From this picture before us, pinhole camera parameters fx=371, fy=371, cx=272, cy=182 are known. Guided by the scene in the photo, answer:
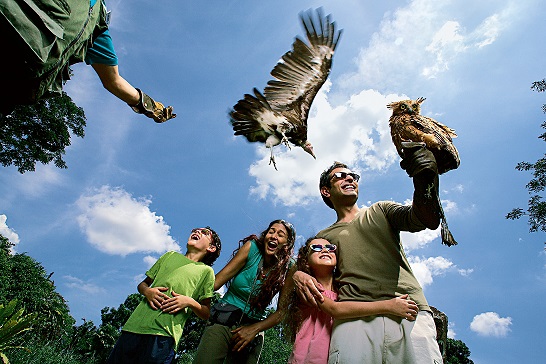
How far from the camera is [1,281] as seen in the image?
630 inches

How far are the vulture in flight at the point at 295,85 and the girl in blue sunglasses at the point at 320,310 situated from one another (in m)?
3.91

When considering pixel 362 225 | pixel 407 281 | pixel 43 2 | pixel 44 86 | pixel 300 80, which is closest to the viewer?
pixel 43 2

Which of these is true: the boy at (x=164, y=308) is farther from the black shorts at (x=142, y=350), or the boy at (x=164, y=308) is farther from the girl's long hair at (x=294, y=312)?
the girl's long hair at (x=294, y=312)

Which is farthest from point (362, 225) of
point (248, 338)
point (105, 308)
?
point (105, 308)

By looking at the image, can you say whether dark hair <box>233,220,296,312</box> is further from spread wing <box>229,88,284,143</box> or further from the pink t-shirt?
spread wing <box>229,88,284,143</box>

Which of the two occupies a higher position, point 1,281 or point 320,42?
point 320,42

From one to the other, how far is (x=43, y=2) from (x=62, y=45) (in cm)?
14

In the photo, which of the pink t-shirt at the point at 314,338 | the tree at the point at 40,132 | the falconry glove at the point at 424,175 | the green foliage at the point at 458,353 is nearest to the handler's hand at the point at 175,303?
the pink t-shirt at the point at 314,338

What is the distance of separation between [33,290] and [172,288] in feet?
62.8

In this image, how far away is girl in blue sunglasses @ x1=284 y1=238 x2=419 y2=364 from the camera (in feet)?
7.09

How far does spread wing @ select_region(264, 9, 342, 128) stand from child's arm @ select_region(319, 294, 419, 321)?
4.85m

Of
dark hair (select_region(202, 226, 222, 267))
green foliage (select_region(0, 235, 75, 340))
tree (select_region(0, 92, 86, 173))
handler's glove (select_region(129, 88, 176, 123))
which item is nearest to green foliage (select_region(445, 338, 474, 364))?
green foliage (select_region(0, 235, 75, 340))

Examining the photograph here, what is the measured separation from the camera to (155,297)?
2885 millimetres

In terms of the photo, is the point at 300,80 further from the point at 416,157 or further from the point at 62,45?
the point at 62,45
